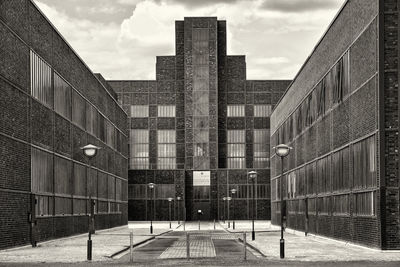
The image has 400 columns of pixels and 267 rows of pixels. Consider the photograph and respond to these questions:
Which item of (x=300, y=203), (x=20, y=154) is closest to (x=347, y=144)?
(x=20, y=154)

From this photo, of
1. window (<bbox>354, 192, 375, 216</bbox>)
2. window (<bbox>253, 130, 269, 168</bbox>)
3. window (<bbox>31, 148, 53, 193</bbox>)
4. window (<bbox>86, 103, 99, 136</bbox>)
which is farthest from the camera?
window (<bbox>253, 130, 269, 168</bbox>)

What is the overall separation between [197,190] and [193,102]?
1255 cm

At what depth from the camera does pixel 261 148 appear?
109938 mm

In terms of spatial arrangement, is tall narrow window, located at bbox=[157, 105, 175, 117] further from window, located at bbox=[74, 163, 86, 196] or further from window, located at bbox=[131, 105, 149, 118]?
window, located at bbox=[74, 163, 86, 196]

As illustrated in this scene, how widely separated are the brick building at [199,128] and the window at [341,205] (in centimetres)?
6554

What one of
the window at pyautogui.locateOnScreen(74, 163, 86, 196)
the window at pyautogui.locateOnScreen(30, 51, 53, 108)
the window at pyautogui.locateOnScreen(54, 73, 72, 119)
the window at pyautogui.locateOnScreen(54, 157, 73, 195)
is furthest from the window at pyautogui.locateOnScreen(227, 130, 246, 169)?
the window at pyautogui.locateOnScreen(30, 51, 53, 108)

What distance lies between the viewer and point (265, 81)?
111 m

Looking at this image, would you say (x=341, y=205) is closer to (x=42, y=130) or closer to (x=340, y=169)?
(x=340, y=169)

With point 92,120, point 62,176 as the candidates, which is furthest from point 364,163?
point 92,120

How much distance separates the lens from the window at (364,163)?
30.2 meters

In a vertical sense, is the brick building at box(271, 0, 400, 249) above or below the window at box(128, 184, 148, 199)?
above

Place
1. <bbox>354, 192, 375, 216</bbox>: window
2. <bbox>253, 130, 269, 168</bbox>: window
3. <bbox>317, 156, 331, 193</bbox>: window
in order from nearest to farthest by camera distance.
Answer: <bbox>354, 192, 375, 216</bbox>: window, <bbox>317, 156, 331, 193</bbox>: window, <bbox>253, 130, 269, 168</bbox>: window

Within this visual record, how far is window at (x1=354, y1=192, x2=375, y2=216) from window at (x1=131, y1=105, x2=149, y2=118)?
78.3 metres

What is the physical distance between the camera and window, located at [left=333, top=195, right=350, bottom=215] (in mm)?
36438
